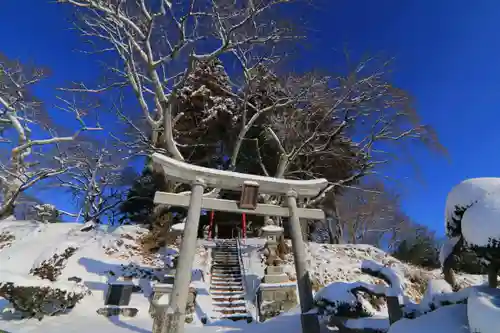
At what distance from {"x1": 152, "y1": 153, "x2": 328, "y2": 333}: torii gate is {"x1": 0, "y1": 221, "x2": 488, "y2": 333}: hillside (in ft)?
5.86

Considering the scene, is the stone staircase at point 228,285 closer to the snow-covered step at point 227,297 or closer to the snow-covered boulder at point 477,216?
the snow-covered step at point 227,297

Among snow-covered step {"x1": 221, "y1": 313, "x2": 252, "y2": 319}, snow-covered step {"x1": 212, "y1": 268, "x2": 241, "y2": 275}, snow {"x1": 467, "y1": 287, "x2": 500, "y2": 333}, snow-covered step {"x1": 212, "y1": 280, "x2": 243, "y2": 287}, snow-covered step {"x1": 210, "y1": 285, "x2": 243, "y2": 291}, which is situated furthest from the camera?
snow-covered step {"x1": 212, "y1": 268, "x2": 241, "y2": 275}

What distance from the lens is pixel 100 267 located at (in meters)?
10.4

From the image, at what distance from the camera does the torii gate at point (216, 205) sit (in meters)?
5.67

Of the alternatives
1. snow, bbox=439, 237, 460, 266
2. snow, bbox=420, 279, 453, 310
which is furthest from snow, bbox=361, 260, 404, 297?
snow, bbox=439, 237, 460, 266

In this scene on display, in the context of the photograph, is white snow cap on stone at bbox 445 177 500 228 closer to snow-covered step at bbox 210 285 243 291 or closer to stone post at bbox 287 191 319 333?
stone post at bbox 287 191 319 333

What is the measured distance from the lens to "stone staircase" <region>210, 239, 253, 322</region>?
29.1ft

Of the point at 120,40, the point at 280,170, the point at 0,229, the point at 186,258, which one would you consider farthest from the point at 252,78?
the point at 0,229

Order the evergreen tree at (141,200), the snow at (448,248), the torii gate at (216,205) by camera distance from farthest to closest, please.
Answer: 1. the evergreen tree at (141,200)
2. the torii gate at (216,205)
3. the snow at (448,248)

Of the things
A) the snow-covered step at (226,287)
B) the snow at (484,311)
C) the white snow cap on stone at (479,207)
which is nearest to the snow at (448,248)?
the white snow cap on stone at (479,207)

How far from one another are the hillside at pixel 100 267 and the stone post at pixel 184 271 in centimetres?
223

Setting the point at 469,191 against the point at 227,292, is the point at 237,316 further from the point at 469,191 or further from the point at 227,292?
the point at 469,191

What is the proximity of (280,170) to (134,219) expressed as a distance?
43.7 ft

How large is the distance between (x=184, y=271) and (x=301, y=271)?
2.60 m
